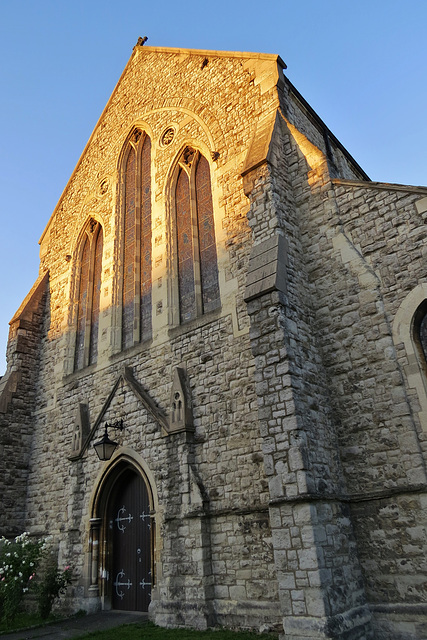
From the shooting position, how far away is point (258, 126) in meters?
9.36

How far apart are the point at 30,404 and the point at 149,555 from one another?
6.34m

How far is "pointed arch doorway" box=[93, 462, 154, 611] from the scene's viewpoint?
28.9ft

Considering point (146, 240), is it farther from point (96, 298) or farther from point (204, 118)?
point (204, 118)

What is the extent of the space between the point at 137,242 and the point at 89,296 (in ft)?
7.45

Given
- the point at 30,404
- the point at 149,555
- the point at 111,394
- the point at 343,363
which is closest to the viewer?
the point at 343,363

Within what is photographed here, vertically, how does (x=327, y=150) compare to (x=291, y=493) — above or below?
above

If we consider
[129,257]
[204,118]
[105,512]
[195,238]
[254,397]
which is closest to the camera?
[254,397]

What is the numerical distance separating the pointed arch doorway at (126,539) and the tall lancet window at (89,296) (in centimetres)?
339

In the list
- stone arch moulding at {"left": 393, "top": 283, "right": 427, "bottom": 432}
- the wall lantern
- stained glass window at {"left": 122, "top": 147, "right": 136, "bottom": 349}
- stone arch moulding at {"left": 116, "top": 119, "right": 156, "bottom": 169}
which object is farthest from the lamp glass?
stone arch moulding at {"left": 116, "top": 119, "right": 156, "bottom": 169}

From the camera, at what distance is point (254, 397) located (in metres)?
7.67

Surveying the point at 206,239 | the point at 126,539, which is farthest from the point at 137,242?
the point at 126,539

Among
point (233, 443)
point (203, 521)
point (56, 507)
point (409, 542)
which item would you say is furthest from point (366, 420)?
point (56, 507)

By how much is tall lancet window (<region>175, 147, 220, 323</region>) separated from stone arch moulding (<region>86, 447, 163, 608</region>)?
3095 millimetres

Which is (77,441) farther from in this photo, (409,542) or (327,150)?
(327,150)
